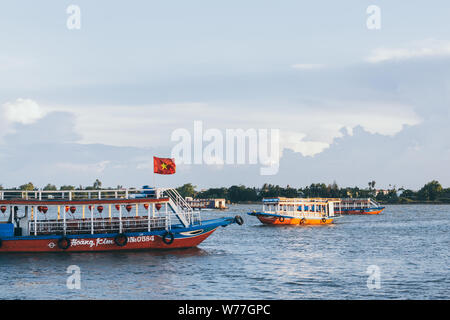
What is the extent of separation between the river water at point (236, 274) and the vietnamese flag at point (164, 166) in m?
6.05

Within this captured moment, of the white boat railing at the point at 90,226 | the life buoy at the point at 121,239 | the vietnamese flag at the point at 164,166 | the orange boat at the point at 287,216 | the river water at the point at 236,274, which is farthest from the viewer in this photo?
the orange boat at the point at 287,216

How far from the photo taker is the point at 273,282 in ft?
101

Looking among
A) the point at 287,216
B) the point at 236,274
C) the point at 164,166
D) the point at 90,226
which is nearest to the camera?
the point at 236,274

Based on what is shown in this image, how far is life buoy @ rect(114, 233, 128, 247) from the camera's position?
A: 127ft

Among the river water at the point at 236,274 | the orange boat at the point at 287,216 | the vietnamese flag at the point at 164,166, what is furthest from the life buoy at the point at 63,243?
the orange boat at the point at 287,216

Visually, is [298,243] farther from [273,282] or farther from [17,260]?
[17,260]

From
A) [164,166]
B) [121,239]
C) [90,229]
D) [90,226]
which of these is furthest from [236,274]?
[90,229]

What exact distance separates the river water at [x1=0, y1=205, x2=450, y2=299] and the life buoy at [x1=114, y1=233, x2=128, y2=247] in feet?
2.75

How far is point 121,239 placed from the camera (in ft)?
127

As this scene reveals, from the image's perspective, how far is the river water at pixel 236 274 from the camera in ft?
90.4

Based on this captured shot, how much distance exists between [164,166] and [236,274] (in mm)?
9423

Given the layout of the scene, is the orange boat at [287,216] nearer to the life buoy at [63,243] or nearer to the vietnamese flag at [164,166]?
the vietnamese flag at [164,166]

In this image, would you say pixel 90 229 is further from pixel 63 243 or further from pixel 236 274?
pixel 236 274
